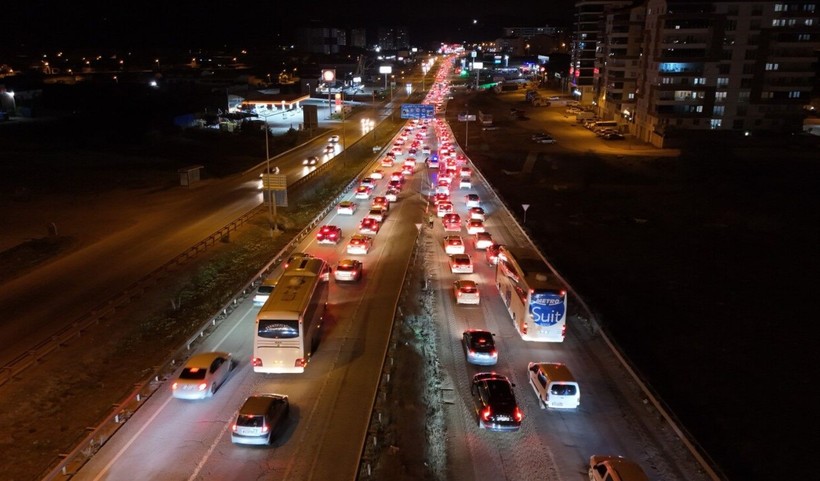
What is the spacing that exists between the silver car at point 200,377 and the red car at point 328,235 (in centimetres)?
1851

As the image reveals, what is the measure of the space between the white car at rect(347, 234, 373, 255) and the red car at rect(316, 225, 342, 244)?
2114 mm

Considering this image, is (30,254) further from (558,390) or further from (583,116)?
(583,116)

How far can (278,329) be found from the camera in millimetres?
22469

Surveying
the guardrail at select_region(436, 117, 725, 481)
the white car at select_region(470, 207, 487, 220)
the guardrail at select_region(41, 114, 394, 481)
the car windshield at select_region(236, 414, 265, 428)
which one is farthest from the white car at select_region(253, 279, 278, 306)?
the white car at select_region(470, 207, 487, 220)

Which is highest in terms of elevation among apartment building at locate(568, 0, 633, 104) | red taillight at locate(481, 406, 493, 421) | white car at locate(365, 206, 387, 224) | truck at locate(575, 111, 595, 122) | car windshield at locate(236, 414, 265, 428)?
apartment building at locate(568, 0, 633, 104)

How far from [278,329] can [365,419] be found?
5083 millimetres

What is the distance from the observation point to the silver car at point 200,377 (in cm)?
2088

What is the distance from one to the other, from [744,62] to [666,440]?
87.7m

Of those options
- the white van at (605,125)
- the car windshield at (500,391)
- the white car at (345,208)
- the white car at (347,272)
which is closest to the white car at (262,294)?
the white car at (347,272)

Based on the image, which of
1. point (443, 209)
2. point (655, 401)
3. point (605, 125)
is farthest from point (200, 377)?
point (605, 125)

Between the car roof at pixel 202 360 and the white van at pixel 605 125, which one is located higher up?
the white van at pixel 605 125

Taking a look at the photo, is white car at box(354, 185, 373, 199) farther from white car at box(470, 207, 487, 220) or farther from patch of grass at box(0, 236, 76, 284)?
patch of grass at box(0, 236, 76, 284)

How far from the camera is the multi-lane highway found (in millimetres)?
17797

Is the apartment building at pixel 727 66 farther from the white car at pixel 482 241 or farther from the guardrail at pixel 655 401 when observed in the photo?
the guardrail at pixel 655 401
